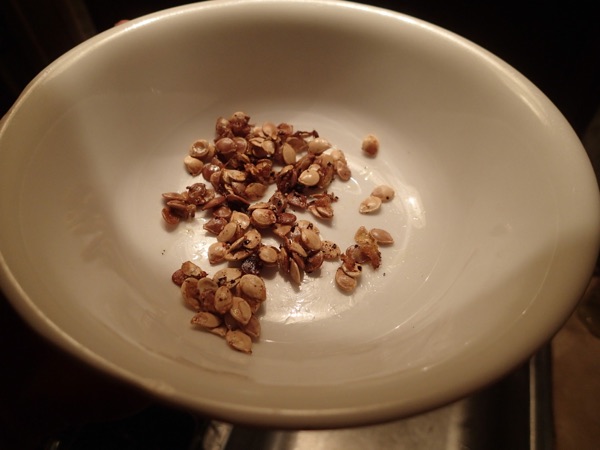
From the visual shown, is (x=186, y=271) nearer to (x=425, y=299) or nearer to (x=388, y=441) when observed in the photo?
(x=425, y=299)

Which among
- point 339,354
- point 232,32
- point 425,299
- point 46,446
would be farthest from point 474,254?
point 46,446

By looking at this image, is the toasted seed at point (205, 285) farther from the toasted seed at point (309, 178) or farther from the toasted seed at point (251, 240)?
the toasted seed at point (309, 178)

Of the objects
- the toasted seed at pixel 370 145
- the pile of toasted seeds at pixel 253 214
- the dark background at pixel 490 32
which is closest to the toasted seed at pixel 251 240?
the pile of toasted seeds at pixel 253 214

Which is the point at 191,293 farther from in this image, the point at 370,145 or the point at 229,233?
the point at 370,145

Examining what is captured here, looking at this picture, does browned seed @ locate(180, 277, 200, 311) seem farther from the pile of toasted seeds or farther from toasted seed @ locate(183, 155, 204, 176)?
toasted seed @ locate(183, 155, 204, 176)

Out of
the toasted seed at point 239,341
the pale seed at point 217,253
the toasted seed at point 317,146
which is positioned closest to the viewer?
the toasted seed at point 239,341
